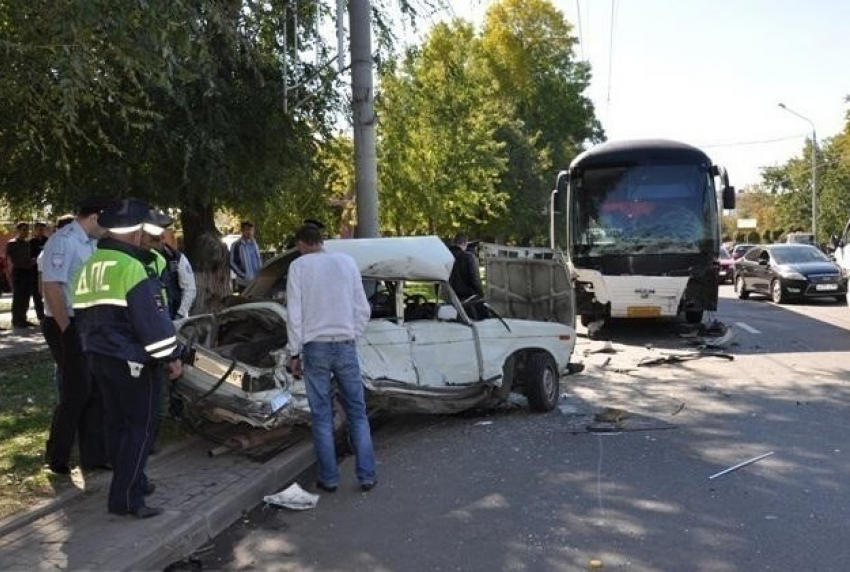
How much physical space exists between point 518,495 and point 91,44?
14.3ft

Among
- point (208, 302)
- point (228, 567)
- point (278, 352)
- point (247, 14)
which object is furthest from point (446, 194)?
point (228, 567)

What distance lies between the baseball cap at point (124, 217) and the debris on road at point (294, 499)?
6.41ft

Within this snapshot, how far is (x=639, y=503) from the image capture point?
207 inches

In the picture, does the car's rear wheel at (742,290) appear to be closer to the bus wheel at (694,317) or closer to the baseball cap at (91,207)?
the bus wheel at (694,317)

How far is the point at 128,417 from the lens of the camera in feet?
16.0

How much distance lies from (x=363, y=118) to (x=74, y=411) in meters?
5.80

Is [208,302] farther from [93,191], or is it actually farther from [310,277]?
[310,277]

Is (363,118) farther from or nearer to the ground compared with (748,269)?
farther from the ground

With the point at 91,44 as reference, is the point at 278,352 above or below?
below

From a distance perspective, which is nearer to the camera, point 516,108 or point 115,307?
point 115,307

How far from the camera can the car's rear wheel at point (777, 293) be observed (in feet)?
66.8

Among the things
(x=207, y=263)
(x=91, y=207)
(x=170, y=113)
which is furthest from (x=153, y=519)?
(x=207, y=263)

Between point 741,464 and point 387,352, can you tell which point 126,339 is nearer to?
point 387,352

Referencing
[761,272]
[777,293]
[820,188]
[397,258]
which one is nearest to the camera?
[397,258]
